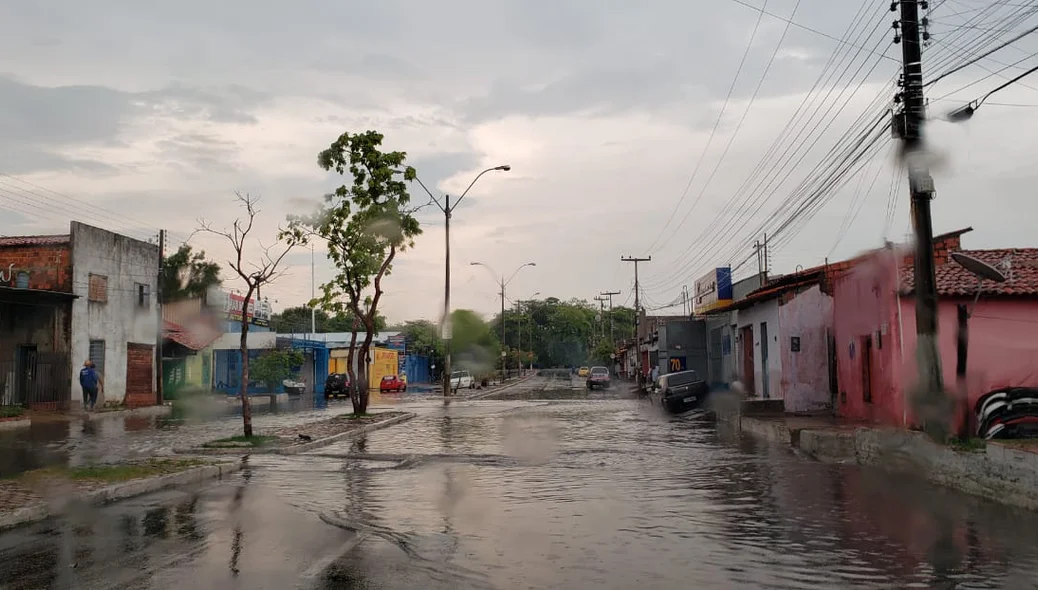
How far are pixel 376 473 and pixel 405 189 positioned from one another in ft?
50.2

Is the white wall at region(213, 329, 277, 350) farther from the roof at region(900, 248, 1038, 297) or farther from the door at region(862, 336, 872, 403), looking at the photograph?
the roof at region(900, 248, 1038, 297)

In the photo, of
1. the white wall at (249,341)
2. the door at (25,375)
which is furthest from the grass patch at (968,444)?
the white wall at (249,341)

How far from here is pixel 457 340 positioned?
65000 mm

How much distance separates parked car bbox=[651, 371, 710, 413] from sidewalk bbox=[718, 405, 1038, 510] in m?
11.6

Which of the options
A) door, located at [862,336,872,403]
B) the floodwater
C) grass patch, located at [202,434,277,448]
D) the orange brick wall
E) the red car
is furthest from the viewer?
the red car

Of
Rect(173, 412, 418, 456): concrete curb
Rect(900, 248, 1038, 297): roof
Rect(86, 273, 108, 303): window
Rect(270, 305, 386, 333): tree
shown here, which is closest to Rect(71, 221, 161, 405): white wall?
Rect(86, 273, 108, 303): window

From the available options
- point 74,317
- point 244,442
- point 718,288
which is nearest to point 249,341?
point 74,317

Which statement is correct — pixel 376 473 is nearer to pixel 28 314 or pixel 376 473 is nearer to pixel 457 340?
pixel 28 314

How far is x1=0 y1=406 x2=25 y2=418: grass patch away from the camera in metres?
28.0

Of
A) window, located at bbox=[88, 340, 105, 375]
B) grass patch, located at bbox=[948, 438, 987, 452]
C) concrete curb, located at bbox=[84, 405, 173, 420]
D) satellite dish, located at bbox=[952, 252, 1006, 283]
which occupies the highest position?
satellite dish, located at bbox=[952, 252, 1006, 283]

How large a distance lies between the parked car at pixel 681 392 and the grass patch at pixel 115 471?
2097 cm

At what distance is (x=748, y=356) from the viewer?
1550 inches

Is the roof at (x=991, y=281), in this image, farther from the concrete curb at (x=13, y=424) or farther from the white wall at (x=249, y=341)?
the white wall at (x=249, y=341)

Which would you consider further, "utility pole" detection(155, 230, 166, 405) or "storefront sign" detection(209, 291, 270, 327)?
"storefront sign" detection(209, 291, 270, 327)
